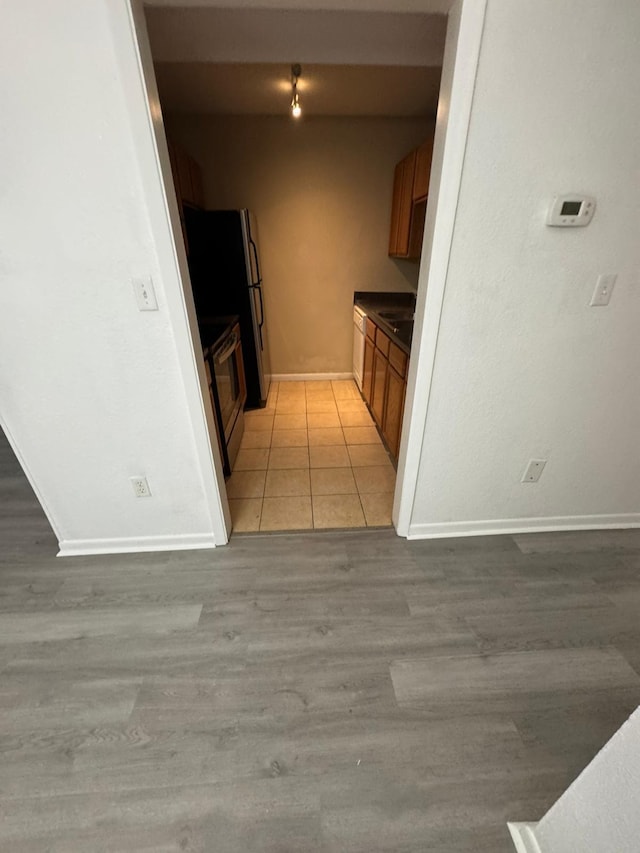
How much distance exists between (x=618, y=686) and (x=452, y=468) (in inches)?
37.6

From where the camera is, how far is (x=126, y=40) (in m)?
0.99

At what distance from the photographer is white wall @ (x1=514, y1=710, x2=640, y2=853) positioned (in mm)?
611

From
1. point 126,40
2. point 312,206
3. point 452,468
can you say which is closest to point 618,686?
point 452,468

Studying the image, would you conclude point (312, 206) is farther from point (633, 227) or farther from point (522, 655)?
point (522, 655)

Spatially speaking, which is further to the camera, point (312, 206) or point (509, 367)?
point (312, 206)

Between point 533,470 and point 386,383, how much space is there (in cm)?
111

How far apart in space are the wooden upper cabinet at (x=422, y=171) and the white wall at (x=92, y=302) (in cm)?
213

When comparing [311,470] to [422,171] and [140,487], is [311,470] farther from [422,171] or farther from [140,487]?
[422,171]

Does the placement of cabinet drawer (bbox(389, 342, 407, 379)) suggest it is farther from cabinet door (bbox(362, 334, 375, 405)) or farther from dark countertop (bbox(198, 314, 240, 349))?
dark countertop (bbox(198, 314, 240, 349))

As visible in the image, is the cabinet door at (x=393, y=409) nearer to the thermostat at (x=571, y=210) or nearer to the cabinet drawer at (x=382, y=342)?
the cabinet drawer at (x=382, y=342)

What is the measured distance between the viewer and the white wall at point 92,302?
1.01 meters

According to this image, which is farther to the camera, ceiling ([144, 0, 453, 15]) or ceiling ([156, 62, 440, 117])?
ceiling ([156, 62, 440, 117])

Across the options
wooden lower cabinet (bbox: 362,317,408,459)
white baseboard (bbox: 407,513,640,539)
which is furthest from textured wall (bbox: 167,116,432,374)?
white baseboard (bbox: 407,513,640,539)

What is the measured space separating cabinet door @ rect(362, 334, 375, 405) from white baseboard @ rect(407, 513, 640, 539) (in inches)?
59.3
